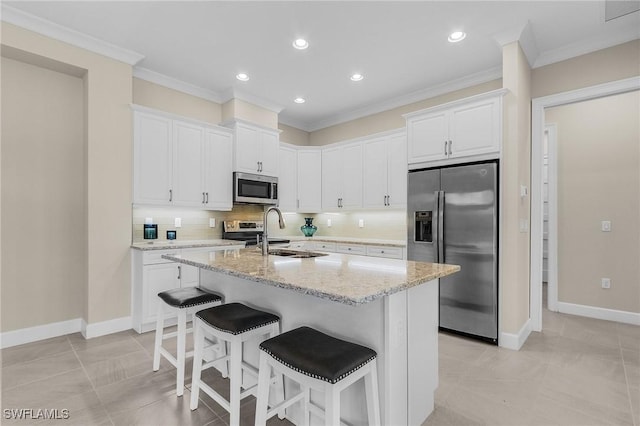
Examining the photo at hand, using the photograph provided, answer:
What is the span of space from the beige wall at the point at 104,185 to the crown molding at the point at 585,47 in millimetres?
4509

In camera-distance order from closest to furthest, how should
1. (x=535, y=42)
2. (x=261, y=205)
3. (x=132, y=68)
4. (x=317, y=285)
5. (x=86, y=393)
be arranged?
(x=317, y=285) < (x=86, y=393) < (x=535, y=42) < (x=132, y=68) < (x=261, y=205)

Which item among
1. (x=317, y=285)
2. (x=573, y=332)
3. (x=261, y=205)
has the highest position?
(x=261, y=205)

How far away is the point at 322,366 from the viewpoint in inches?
50.6

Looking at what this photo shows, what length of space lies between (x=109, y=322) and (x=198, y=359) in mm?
1953

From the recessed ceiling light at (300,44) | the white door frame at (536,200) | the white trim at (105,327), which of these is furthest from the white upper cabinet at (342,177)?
the white trim at (105,327)

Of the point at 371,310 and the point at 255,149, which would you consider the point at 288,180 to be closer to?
the point at 255,149

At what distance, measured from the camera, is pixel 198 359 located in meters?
2.00

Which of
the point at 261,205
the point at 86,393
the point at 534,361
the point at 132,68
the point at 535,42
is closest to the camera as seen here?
the point at 86,393

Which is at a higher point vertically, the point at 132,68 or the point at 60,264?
the point at 132,68

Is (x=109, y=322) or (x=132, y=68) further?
(x=132, y=68)

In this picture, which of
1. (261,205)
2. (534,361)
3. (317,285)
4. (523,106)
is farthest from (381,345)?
(261,205)

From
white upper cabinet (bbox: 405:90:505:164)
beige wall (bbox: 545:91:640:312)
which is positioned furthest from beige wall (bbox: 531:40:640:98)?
beige wall (bbox: 545:91:640:312)

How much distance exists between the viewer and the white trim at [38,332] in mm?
2963

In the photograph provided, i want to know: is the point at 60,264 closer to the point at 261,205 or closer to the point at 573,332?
the point at 261,205
